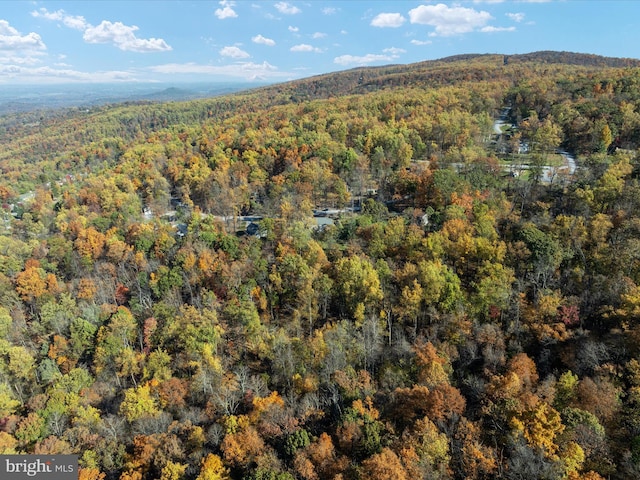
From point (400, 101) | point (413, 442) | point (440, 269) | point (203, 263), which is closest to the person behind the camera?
point (413, 442)

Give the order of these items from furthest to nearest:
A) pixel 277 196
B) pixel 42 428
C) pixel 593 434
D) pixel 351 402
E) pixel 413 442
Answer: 1. pixel 277 196
2. pixel 42 428
3. pixel 351 402
4. pixel 413 442
5. pixel 593 434

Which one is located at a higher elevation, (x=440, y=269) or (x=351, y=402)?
(x=440, y=269)

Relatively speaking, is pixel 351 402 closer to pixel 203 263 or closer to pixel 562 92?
pixel 203 263

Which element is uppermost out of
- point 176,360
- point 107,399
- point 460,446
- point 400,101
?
point 400,101

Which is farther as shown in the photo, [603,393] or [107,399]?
[107,399]

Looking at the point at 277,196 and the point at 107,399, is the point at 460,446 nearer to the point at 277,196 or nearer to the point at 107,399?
the point at 107,399

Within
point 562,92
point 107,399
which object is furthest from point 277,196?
point 562,92
